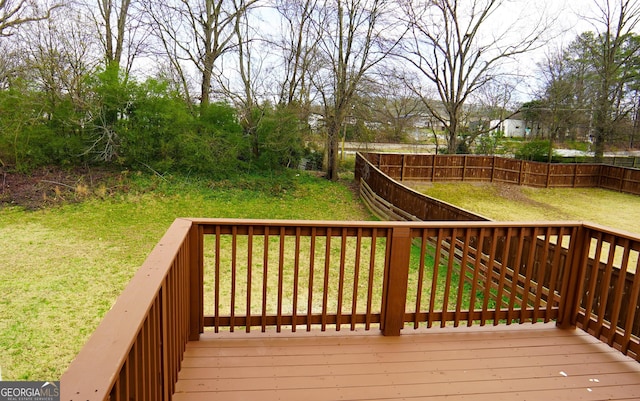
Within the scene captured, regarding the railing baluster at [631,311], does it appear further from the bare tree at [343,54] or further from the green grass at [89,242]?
the bare tree at [343,54]

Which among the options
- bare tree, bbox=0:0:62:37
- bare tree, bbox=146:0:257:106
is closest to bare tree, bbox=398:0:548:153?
bare tree, bbox=146:0:257:106

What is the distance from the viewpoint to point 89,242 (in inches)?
313

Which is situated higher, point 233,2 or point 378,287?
point 233,2

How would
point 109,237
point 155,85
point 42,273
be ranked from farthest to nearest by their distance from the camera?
point 155,85 → point 109,237 → point 42,273

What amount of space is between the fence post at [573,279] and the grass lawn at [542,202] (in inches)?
364

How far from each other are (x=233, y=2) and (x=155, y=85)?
191 inches

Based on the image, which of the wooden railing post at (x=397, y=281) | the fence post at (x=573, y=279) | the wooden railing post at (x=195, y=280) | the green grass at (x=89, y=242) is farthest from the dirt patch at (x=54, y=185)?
the fence post at (x=573, y=279)

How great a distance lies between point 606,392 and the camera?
2379 mm

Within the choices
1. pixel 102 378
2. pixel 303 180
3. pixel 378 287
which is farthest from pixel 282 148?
pixel 102 378

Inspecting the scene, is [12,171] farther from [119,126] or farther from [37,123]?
[119,126]

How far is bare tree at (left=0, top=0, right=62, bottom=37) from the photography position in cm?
1274

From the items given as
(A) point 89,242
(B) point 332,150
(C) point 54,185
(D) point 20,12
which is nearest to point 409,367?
(A) point 89,242

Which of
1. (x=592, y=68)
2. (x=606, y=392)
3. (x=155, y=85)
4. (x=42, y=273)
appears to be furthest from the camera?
(x=592, y=68)

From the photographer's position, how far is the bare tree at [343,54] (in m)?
14.6
